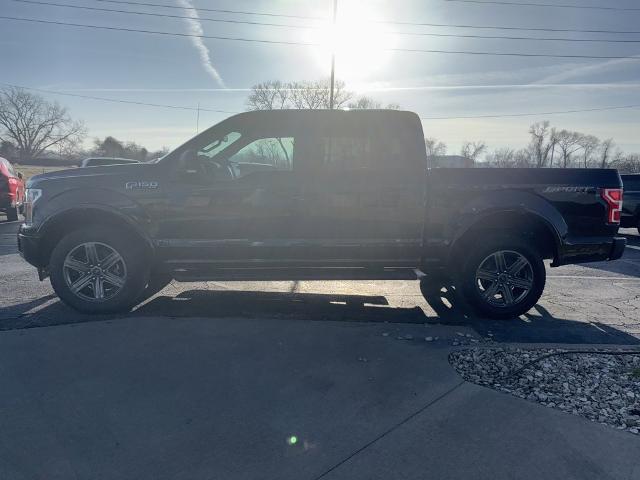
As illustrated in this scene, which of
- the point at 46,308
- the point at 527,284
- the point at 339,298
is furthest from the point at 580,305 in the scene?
the point at 46,308

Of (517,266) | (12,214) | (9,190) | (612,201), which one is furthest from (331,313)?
(12,214)

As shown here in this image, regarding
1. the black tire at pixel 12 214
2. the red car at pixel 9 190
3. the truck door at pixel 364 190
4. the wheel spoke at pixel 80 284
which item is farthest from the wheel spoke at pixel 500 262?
the black tire at pixel 12 214

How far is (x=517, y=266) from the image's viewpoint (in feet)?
15.4

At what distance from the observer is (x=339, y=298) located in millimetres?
5434

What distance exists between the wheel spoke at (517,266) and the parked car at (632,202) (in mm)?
9368

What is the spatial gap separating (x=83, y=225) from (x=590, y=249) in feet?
18.3

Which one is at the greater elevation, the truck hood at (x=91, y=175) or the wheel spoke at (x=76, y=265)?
the truck hood at (x=91, y=175)

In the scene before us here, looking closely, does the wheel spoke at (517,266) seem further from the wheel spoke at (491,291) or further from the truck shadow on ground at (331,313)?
the truck shadow on ground at (331,313)

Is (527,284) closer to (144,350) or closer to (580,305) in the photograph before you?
(580,305)

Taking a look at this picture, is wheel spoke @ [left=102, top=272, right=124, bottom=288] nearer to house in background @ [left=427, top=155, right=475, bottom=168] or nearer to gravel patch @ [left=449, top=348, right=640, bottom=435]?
gravel patch @ [left=449, top=348, right=640, bottom=435]

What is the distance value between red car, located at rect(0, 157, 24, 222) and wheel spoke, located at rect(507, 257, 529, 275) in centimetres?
1242

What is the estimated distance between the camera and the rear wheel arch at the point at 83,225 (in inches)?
178

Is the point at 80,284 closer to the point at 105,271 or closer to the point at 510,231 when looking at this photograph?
the point at 105,271

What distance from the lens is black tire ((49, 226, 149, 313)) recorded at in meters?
4.52
